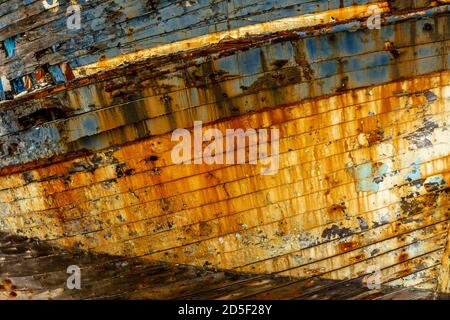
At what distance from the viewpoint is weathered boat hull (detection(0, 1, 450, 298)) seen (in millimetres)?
3488

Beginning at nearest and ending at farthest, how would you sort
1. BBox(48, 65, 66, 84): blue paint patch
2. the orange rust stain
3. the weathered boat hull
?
the weathered boat hull, BBox(48, 65, 66, 84): blue paint patch, the orange rust stain

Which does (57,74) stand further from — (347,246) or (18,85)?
(347,246)

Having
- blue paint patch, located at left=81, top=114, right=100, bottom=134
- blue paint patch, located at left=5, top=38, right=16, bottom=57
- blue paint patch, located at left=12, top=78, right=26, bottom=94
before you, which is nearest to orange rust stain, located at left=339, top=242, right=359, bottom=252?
blue paint patch, located at left=81, top=114, right=100, bottom=134

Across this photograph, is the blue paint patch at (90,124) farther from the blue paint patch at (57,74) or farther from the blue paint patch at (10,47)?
the blue paint patch at (10,47)

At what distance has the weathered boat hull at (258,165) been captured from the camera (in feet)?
11.4

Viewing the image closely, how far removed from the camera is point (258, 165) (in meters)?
3.69

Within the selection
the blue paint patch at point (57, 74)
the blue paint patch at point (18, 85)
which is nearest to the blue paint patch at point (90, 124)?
the blue paint patch at point (57, 74)

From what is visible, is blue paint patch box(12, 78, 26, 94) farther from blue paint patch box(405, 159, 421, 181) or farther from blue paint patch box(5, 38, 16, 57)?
blue paint patch box(405, 159, 421, 181)

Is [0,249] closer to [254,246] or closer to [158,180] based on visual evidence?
[158,180]

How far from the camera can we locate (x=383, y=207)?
3.90 m

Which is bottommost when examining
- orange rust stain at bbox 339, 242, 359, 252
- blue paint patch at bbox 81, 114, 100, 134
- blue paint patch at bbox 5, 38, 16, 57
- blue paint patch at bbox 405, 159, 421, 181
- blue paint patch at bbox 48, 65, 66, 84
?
orange rust stain at bbox 339, 242, 359, 252

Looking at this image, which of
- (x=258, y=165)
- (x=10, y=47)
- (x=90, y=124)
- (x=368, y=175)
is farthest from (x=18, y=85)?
(x=368, y=175)

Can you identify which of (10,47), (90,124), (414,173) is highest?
(10,47)
